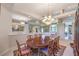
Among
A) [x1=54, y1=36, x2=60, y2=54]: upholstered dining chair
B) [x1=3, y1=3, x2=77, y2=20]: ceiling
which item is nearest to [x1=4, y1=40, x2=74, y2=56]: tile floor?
[x1=54, y1=36, x2=60, y2=54]: upholstered dining chair

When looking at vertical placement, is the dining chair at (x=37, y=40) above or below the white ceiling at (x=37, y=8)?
below

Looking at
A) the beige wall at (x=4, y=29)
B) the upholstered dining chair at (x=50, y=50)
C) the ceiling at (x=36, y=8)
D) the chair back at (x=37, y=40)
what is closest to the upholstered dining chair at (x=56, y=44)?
the upholstered dining chair at (x=50, y=50)

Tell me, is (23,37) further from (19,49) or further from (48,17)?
(48,17)

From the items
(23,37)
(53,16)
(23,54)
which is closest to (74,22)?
(53,16)

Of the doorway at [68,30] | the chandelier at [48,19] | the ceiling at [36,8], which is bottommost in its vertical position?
the doorway at [68,30]

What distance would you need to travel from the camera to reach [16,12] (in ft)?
6.20

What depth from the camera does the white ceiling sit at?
1886 mm

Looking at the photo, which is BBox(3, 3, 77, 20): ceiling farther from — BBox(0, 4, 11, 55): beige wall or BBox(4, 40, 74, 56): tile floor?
BBox(4, 40, 74, 56): tile floor

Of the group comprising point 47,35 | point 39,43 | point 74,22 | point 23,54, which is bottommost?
point 23,54

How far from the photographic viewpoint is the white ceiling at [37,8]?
6.19ft

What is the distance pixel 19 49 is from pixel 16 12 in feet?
1.89

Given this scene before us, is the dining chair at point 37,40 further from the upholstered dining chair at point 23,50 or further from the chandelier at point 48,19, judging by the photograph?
the chandelier at point 48,19

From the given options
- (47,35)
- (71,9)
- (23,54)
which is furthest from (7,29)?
(71,9)

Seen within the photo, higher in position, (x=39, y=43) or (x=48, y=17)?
(x=48, y=17)
